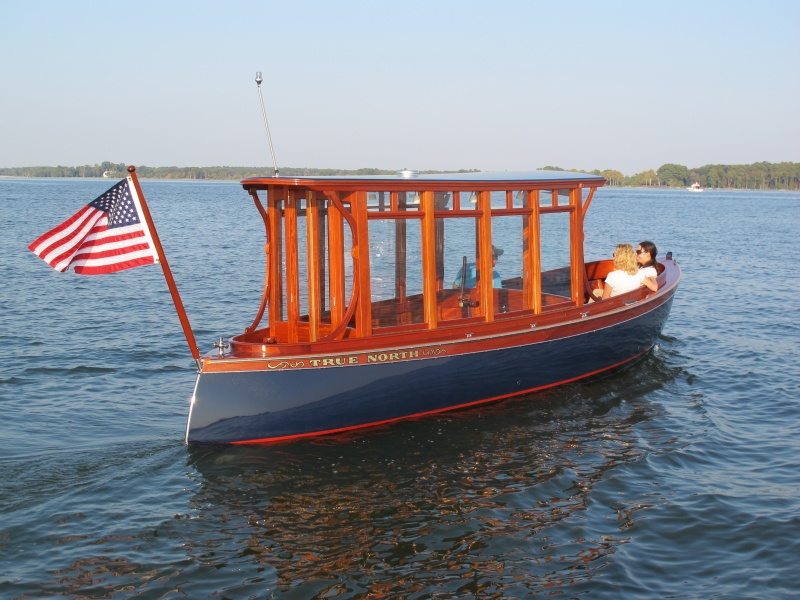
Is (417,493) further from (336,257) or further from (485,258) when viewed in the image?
(485,258)

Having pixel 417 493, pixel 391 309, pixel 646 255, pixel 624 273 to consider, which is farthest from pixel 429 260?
pixel 646 255

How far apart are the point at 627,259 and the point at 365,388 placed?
529 centimetres

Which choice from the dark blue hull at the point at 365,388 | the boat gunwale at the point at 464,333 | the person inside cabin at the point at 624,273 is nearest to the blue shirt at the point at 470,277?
Result: the boat gunwale at the point at 464,333

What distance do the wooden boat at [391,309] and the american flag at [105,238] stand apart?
1339mm

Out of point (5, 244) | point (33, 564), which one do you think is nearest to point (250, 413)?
point (33, 564)

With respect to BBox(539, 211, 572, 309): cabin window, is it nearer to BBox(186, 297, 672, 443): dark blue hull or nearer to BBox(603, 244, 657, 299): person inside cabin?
BBox(186, 297, 672, 443): dark blue hull

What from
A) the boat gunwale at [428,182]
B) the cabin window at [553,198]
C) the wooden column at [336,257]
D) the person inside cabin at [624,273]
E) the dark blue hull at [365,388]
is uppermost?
the boat gunwale at [428,182]

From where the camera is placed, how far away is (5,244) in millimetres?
32188

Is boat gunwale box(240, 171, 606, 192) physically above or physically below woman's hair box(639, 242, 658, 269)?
Result: above

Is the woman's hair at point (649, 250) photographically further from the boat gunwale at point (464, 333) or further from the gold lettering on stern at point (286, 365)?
the gold lettering on stern at point (286, 365)

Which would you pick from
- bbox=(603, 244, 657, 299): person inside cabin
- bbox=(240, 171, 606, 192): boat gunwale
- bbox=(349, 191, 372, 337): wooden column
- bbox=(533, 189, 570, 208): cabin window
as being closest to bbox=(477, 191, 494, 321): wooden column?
bbox=(240, 171, 606, 192): boat gunwale

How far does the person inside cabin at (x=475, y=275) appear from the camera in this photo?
10.6 metres

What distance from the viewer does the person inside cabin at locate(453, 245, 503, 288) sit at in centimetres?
1058

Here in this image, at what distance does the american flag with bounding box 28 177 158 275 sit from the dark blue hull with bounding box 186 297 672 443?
144 centimetres
